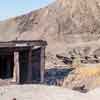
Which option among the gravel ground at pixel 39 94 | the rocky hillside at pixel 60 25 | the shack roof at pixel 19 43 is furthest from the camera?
the rocky hillside at pixel 60 25

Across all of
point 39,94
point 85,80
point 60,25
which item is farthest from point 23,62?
point 60,25

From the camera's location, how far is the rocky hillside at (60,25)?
59.8 metres

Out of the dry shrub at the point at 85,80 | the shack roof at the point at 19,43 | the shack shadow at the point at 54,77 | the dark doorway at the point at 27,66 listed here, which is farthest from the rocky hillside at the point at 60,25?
the shack roof at the point at 19,43

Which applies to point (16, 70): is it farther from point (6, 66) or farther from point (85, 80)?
point (85, 80)

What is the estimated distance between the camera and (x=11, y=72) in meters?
21.7

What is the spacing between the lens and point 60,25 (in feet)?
213

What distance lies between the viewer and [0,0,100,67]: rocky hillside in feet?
196

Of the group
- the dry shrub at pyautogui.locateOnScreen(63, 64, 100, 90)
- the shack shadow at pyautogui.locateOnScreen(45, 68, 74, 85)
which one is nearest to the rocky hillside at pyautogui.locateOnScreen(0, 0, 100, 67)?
the shack shadow at pyautogui.locateOnScreen(45, 68, 74, 85)

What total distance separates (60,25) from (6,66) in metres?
43.3

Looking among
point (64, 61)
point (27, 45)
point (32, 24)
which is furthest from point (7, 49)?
point (32, 24)

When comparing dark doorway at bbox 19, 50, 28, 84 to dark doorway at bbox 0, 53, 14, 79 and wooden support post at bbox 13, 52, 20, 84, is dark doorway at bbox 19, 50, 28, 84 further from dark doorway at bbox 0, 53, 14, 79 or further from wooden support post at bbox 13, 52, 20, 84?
wooden support post at bbox 13, 52, 20, 84

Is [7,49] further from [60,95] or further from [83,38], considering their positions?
[83,38]

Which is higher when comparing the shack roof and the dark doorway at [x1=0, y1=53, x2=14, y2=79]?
the shack roof

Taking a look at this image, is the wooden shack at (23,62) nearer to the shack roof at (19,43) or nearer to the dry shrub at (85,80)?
the shack roof at (19,43)
